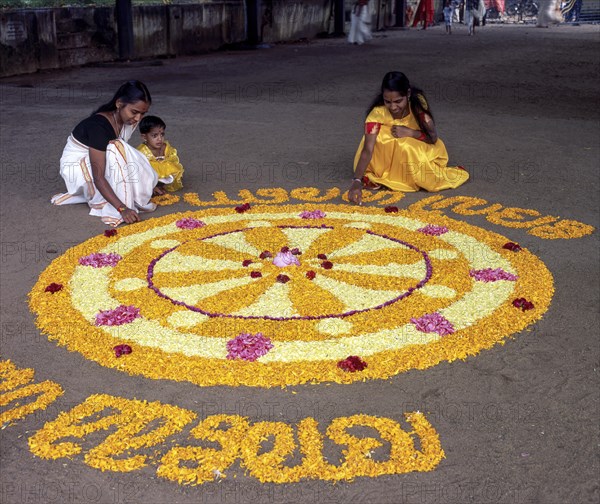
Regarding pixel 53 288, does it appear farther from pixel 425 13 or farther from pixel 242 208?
pixel 425 13

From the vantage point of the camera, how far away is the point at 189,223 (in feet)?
17.0

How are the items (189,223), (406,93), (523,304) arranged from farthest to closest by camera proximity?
(406,93) → (189,223) → (523,304)

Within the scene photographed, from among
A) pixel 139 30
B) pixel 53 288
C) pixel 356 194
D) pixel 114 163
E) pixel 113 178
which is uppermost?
pixel 139 30

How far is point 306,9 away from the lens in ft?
74.0

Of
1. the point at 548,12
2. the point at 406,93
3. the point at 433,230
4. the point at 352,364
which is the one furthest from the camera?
the point at 548,12

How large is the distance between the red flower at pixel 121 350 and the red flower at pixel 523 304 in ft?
6.32

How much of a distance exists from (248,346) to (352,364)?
0.49 metres

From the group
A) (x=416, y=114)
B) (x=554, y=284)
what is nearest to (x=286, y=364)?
(x=554, y=284)

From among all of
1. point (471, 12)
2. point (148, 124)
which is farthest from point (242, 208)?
point (471, 12)

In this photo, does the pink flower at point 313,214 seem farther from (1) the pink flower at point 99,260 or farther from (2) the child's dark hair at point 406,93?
(1) the pink flower at point 99,260

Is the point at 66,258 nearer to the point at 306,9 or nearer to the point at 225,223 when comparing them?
the point at 225,223

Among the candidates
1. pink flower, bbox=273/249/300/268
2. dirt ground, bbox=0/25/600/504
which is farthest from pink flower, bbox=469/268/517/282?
pink flower, bbox=273/249/300/268

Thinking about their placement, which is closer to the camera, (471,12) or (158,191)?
(158,191)

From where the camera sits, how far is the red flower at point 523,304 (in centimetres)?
382
